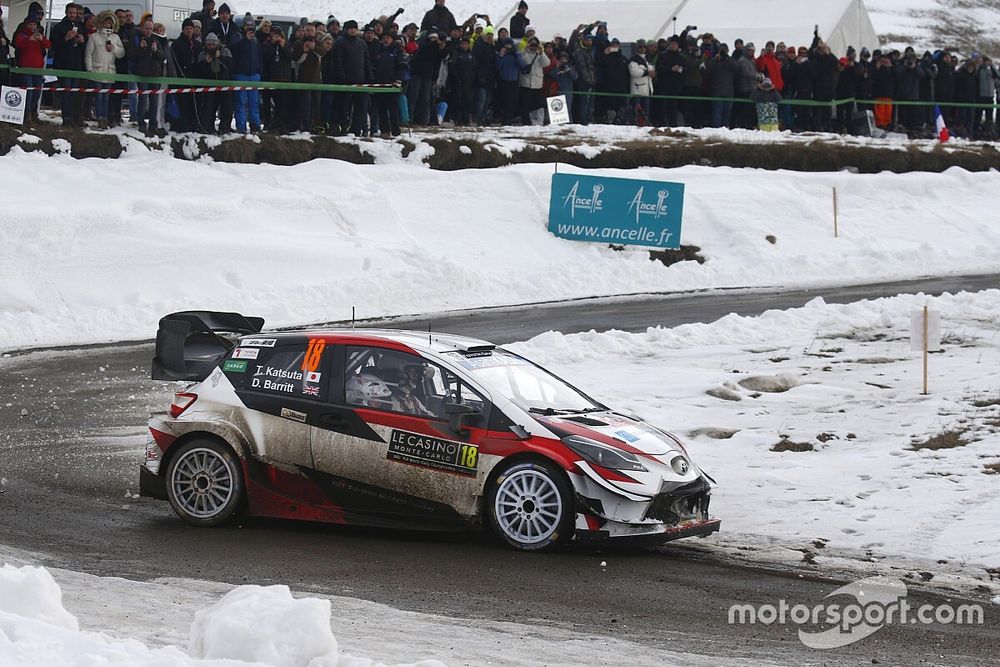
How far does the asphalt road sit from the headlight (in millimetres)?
611

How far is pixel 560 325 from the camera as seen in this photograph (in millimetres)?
19422

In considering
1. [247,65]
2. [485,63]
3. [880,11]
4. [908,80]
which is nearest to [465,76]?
[485,63]

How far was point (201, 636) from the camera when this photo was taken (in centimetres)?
565

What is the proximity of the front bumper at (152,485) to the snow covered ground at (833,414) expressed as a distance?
3.97m

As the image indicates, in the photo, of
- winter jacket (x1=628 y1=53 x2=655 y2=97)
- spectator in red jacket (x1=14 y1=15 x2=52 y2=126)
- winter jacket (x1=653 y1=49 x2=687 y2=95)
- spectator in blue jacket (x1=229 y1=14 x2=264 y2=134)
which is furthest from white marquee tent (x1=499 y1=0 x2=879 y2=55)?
spectator in red jacket (x1=14 y1=15 x2=52 y2=126)

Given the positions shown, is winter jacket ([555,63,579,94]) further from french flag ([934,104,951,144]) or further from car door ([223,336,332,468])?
car door ([223,336,332,468])

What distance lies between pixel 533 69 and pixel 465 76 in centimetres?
186

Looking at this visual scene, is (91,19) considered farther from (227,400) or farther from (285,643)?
(285,643)

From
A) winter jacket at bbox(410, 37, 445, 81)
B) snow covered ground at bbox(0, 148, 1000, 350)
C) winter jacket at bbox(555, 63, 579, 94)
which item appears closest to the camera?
snow covered ground at bbox(0, 148, 1000, 350)

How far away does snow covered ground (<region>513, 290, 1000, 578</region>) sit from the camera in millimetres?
9648

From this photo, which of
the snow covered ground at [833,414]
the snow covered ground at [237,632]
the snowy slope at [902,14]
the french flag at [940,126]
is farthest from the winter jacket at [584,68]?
the snowy slope at [902,14]

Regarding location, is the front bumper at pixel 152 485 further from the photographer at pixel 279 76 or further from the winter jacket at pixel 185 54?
the photographer at pixel 279 76

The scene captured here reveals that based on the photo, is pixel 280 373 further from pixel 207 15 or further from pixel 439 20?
pixel 439 20

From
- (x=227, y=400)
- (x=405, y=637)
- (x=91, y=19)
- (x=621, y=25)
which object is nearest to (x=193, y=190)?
(x=91, y=19)
